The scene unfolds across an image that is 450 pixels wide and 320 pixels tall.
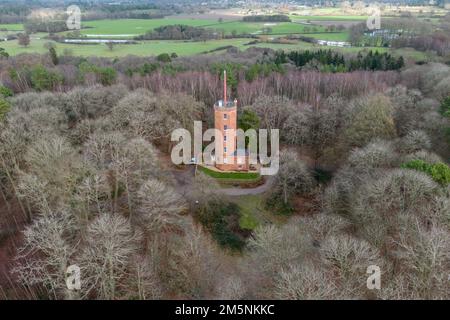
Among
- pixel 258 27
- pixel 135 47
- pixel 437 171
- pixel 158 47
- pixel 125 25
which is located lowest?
pixel 437 171

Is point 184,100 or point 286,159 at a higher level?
point 184,100

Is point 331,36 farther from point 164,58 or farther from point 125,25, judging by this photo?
point 125,25

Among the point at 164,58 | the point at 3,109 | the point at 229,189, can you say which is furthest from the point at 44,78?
the point at 229,189

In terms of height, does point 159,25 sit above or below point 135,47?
above

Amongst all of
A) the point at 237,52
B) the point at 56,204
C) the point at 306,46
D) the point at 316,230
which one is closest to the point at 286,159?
the point at 316,230

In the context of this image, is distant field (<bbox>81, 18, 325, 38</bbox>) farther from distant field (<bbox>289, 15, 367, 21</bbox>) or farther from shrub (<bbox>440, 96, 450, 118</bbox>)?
shrub (<bbox>440, 96, 450, 118</bbox>)

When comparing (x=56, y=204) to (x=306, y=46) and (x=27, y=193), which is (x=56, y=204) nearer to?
(x=27, y=193)

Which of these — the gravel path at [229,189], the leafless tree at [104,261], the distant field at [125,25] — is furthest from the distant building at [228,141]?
the distant field at [125,25]
